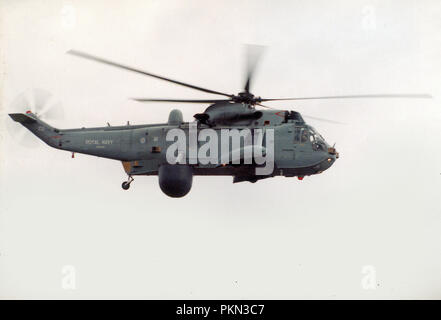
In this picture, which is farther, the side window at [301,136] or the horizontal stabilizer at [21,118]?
the horizontal stabilizer at [21,118]

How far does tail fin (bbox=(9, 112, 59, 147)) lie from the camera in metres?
21.4

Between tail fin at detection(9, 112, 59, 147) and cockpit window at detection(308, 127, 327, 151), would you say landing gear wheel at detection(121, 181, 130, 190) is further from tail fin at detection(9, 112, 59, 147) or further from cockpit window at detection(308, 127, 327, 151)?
cockpit window at detection(308, 127, 327, 151)

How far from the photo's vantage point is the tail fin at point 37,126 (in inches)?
842

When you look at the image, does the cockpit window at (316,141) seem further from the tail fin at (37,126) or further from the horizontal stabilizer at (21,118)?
the horizontal stabilizer at (21,118)

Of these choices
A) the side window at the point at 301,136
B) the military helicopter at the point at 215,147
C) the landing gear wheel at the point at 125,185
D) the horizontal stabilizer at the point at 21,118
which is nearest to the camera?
the military helicopter at the point at 215,147

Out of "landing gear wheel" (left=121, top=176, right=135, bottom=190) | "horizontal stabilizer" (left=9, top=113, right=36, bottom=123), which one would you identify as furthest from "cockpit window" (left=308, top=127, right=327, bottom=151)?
"horizontal stabilizer" (left=9, top=113, right=36, bottom=123)

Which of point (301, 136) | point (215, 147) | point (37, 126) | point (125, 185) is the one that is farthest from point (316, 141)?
point (37, 126)

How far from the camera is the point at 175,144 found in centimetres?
2036

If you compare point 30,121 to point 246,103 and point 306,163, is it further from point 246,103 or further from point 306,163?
point 306,163

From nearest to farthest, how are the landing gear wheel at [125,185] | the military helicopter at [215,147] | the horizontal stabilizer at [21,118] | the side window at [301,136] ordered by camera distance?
the military helicopter at [215,147]
the side window at [301,136]
the landing gear wheel at [125,185]
the horizontal stabilizer at [21,118]

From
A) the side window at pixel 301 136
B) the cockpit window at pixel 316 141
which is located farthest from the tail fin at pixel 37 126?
the cockpit window at pixel 316 141

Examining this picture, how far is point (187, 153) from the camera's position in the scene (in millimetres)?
20109

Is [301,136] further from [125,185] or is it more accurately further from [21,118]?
[21,118]
